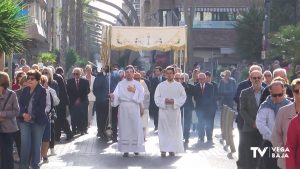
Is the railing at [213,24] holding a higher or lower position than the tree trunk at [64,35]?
higher

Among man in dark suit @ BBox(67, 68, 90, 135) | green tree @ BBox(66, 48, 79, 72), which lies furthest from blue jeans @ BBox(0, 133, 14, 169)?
green tree @ BBox(66, 48, 79, 72)

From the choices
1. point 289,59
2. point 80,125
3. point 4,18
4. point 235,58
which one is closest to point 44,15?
point 235,58

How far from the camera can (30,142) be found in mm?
15219

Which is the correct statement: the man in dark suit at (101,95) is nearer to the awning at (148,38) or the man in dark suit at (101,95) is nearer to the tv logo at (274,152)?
the awning at (148,38)

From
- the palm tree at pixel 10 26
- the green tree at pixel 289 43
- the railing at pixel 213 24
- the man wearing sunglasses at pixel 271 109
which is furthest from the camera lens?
the railing at pixel 213 24

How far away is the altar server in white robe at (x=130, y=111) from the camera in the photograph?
1980 cm

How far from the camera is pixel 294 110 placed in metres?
10.4

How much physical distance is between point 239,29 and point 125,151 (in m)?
43.1

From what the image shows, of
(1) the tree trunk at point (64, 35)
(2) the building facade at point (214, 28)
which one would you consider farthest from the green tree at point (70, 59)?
(2) the building facade at point (214, 28)

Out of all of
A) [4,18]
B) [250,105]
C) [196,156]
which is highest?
[4,18]

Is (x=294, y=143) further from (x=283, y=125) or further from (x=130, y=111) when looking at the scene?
(x=130, y=111)

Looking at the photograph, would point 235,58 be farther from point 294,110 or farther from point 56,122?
point 294,110

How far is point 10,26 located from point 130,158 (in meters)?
5.93

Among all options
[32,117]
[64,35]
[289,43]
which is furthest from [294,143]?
[64,35]
